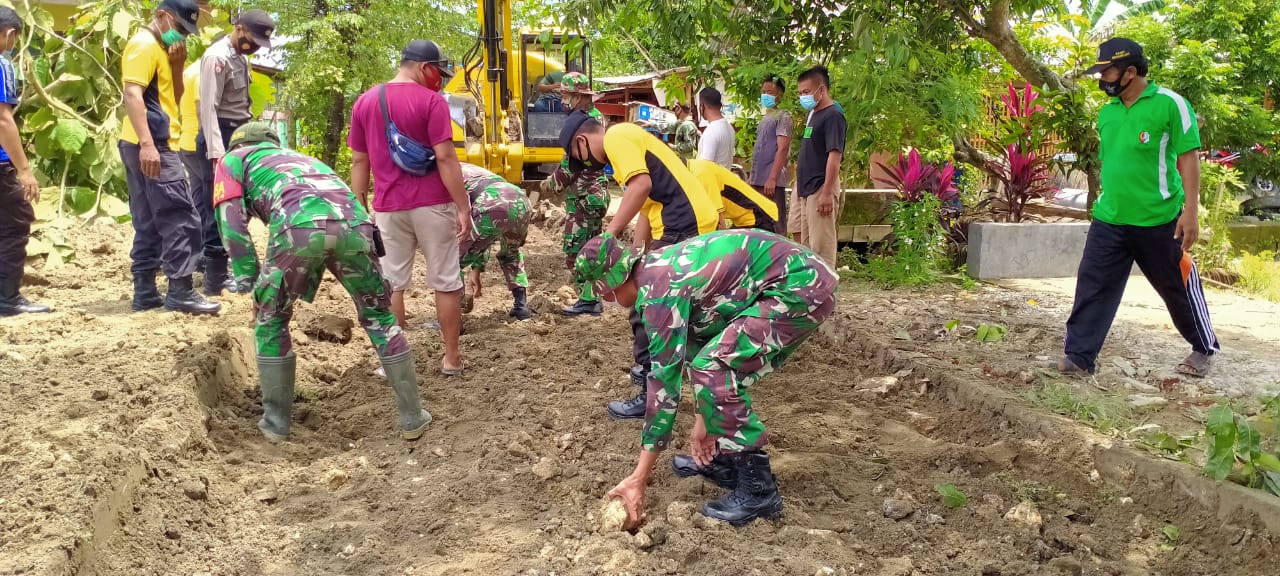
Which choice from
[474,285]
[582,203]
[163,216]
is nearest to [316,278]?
[163,216]

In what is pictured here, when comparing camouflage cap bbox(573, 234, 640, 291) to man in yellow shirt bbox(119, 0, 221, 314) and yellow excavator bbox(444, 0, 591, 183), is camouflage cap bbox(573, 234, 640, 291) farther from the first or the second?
yellow excavator bbox(444, 0, 591, 183)

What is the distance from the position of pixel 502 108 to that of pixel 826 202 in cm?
614

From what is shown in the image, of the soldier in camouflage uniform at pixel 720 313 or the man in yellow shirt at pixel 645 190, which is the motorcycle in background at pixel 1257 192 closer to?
the man in yellow shirt at pixel 645 190

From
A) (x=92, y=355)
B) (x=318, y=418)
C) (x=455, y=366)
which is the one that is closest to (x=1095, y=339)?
(x=455, y=366)

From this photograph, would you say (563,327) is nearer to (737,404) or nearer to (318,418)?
(318,418)

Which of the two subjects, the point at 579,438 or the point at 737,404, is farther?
the point at 579,438

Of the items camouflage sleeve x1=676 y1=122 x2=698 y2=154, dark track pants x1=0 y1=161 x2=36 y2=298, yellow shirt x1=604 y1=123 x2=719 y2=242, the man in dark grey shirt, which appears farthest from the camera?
camouflage sleeve x1=676 y1=122 x2=698 y2=154

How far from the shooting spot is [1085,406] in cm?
396

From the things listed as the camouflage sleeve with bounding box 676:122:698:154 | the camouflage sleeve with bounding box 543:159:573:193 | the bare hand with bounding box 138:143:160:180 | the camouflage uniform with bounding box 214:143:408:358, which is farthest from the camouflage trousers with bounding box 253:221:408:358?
the camouflage sleeve with bounding box 676:122:698:154

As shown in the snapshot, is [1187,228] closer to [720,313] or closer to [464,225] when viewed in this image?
[720,313]

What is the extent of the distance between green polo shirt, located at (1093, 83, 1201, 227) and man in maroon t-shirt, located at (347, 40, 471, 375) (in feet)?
10.4

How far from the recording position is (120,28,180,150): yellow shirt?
490cm

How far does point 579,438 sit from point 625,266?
124 cm

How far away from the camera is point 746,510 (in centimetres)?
301
